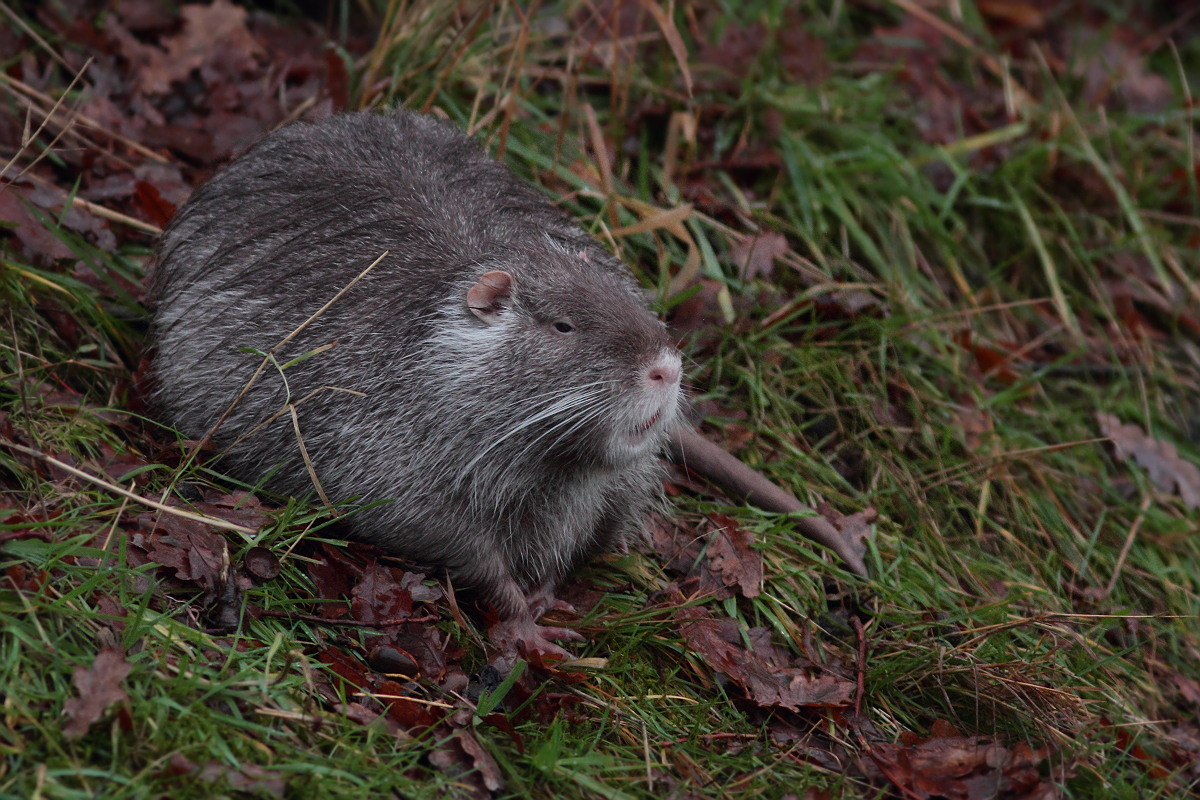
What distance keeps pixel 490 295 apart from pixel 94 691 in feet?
4.81

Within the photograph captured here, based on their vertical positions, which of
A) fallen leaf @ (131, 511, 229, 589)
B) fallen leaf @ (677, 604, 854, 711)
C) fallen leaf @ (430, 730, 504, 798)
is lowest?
fallen leaf @ (677, 604, 854, 711)

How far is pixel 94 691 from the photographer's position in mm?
2617

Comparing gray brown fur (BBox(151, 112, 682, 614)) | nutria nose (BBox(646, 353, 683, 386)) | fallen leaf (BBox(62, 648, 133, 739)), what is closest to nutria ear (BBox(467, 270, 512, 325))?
gray brown fur (BBox(151, 112, 682, 614))

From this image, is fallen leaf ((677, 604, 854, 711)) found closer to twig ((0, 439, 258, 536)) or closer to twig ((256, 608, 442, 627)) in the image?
twig ((256, 608, 442, 627))

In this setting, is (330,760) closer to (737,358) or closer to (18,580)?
(18,580)

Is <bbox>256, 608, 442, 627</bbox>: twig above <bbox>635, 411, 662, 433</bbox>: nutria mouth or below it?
below

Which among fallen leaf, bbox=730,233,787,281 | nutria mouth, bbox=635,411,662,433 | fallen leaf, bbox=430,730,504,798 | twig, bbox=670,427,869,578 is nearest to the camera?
fallen leaf, bbox=430,730,504,798

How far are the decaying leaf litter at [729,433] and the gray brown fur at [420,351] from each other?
18cm

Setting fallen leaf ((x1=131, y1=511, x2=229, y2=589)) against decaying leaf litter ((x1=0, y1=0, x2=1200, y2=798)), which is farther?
fallen leaf ((x1=131, y1=511, x2=229, y2=589))

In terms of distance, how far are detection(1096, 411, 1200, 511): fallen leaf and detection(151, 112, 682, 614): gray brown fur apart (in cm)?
229

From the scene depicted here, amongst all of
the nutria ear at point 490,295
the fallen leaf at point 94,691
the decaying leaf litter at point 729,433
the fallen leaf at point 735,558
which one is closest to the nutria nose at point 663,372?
the nutria ear at point 490,295

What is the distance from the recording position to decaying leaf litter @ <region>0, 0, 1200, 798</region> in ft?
9.74

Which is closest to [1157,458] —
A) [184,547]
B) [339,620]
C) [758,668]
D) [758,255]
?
[758,255]

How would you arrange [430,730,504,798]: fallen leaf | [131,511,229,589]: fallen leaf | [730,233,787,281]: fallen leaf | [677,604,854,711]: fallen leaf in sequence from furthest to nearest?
[730,233,787,281]: fallen leaf → [677,604,854,711]: fallen leaf → [131,511,229,589]: fallen leaf → [430,730,504,798]: fallen leaf
